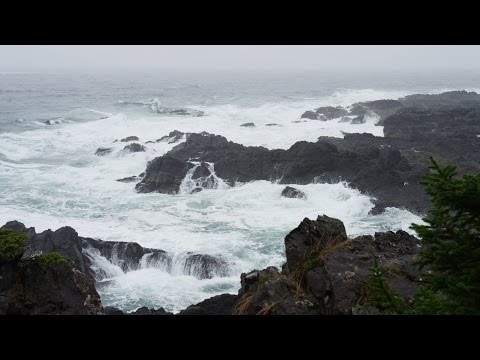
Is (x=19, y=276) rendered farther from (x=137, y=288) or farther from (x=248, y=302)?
(x=137, y=288)

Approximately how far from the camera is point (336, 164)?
A: 2061 cm

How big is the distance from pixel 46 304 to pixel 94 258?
7.01 meters

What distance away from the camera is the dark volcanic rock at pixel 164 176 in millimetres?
19328

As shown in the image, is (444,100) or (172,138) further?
(444,100)

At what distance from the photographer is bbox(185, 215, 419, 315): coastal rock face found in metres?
5.05

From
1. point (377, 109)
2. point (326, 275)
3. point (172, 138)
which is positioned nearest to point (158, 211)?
point (326, 275)

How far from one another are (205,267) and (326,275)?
7.05m

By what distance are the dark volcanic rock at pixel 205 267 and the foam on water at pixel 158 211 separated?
0.20 meters

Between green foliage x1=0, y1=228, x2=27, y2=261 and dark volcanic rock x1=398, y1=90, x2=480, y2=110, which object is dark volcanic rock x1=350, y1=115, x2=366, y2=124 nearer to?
dark volcanic rock x1=398, y1=90, x2=480, y2=110

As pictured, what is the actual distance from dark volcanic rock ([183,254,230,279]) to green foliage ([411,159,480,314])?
9705mm

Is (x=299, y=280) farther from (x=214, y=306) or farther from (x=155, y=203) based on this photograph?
(x=155, y=203)

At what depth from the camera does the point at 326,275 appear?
216 inches

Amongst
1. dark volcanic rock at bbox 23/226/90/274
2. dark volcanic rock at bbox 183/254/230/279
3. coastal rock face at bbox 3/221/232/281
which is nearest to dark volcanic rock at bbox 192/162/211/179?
coastal rock face at bbox 3/221/232/281
